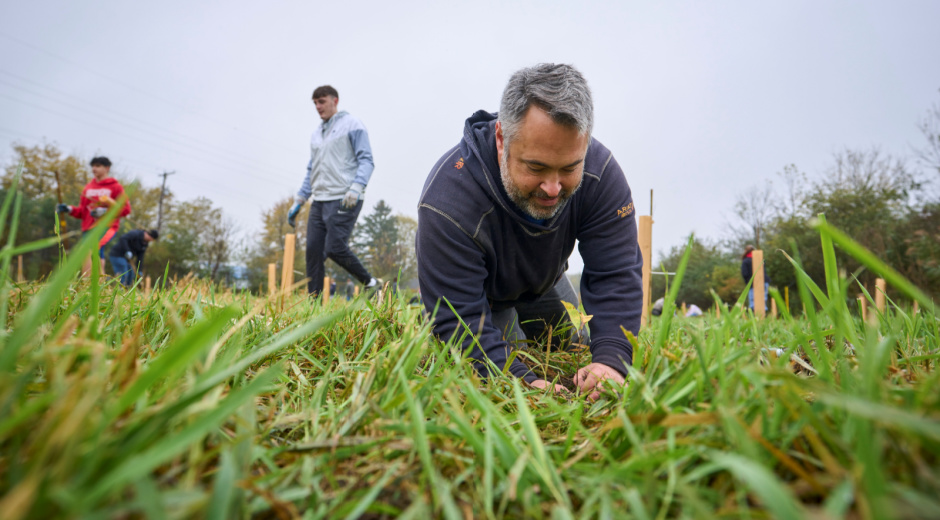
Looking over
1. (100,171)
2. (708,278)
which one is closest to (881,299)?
(100,171)

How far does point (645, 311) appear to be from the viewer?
4738 mm

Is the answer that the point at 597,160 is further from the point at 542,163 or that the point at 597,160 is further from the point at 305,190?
the point at 305,190

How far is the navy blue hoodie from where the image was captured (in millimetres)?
2258

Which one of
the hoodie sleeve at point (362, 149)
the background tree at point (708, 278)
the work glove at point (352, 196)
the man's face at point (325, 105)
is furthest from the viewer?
the background tree at point (708, 278)

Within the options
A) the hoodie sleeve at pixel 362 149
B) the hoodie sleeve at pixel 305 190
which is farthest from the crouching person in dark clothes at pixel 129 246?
the hoodie sleeve at pixel 362 149

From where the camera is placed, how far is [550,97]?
6.74 ft

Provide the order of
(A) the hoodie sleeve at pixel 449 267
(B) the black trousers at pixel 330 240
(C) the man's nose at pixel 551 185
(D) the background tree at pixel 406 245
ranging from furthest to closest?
1. (D) the background tree at pixel 406 245
2. (B) the black trousers at pixel 330 240
3. (A) the hoodie sleeve at pixel 449 267
4. (C) the man's nose at pixel 551 185

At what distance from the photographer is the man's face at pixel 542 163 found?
2.05 meters

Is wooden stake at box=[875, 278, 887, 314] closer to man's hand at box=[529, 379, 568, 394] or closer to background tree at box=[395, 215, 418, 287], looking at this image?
man's hand at box=[529, 379, 568, 394]

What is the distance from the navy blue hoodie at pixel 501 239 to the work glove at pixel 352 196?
2.51 meters

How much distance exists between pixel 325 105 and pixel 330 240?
1679 mm

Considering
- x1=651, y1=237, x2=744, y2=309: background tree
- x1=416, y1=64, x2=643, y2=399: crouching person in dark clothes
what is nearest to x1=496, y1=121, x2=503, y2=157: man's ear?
x1=416, y1=64, x2=643, y2=399: crouching person in dark clothes

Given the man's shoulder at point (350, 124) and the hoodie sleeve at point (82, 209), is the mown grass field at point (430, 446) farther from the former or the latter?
the hoodie sleeve at point (82, 209)

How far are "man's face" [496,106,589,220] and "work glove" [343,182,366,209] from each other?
2.94 meters
